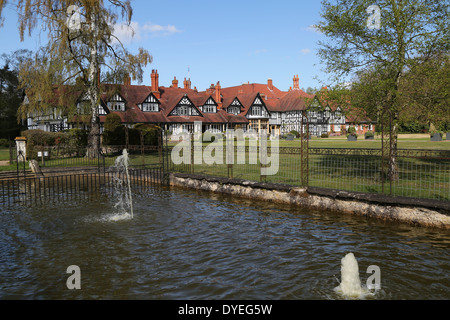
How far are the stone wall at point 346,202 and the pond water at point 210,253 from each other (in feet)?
1.16

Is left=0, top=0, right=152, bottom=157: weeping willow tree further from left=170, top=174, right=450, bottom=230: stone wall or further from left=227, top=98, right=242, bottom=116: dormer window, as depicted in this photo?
left=227, top=98, right=242, bottom=116: dormer window

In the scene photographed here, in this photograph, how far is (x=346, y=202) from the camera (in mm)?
10164

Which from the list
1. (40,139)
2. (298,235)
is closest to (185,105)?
(40,139)

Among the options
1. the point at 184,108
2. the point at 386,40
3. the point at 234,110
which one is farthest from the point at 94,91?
the point at 234,110

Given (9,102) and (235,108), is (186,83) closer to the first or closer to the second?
(235,108)

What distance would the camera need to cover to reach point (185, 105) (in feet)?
189

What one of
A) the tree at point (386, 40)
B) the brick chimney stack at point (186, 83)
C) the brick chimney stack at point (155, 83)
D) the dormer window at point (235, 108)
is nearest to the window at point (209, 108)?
the dormer window at point (235, 108)

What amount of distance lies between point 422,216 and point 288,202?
3.96m

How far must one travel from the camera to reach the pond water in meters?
5.60

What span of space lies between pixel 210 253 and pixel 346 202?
4911mm

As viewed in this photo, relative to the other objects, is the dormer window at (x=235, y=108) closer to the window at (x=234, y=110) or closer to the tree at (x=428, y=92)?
the window at (x=234, y=110)

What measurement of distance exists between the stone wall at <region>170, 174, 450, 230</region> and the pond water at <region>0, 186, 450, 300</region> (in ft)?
1.16
